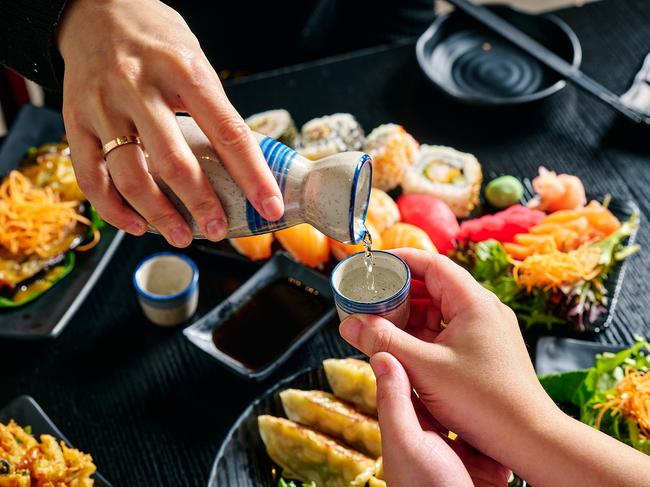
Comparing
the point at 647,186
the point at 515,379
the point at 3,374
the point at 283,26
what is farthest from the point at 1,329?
the point at 647,186

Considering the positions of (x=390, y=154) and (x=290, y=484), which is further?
(x=390, y=154)

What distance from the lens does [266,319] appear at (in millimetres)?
2172

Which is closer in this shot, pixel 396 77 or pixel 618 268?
pixel 618 268

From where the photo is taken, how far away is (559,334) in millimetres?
2154

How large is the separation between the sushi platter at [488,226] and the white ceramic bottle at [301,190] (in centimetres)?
93

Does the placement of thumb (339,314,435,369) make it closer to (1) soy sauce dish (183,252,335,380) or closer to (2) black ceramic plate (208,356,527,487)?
(2) black ceramic plate (208,356,527,487)

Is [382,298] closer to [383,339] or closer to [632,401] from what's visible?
[383,339]

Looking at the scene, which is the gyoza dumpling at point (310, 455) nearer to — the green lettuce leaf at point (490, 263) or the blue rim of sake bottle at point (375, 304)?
the blue rim of sake bottle at point (375, 304)

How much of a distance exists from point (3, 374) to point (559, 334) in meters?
1.66

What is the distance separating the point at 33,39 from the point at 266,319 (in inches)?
39.9

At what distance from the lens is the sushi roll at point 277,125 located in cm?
267

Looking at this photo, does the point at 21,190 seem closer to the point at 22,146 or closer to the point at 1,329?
the point at 22,146

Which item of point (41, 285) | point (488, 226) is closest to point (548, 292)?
point (488, 226)

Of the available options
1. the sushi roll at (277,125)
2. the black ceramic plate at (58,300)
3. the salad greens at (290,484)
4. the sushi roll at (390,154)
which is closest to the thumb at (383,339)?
the salad greens at (290,484)
